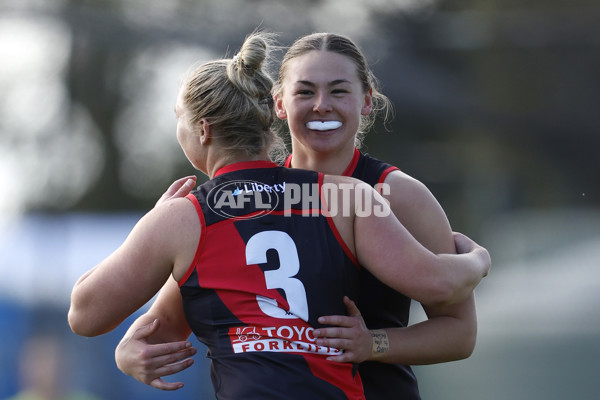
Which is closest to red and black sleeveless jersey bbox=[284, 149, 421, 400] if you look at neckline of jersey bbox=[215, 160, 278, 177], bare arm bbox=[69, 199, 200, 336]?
neckline of jersey bbox=[215, 160, 278, 177]

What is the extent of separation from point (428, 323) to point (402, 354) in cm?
12

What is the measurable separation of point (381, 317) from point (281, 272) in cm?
40

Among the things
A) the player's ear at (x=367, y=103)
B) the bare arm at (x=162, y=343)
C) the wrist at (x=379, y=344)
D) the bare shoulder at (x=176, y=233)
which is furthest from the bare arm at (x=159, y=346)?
the player's ear at (x=367, y=103)

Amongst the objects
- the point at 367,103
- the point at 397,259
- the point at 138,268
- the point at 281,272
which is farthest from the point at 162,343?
the point at 367,103

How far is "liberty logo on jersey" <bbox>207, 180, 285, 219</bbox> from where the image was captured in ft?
4.53

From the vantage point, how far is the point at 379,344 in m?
1.53

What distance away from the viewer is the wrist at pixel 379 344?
59.3 inches

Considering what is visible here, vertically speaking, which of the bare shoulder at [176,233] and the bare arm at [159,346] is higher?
the bare shoulder at [176,233]

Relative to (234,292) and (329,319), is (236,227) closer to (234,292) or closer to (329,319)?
(234,292)

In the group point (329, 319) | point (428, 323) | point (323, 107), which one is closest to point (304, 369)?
point (329, 319)

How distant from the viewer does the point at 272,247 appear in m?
1.36

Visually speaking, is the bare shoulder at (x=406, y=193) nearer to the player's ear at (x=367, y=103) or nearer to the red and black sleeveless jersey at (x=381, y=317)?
the red and black sleeveless jersey at (x=381, y=317)

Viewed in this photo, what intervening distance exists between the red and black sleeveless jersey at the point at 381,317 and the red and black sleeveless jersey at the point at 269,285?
0.22 metres

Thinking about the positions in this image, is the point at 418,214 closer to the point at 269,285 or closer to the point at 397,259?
the point at 397,259
